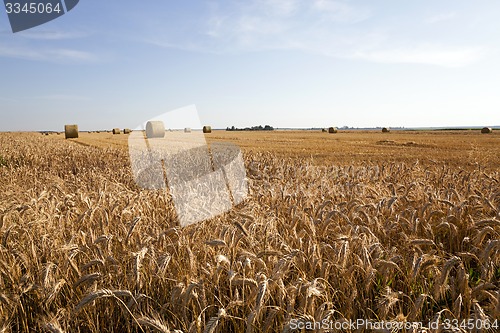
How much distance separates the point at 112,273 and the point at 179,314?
0.89 meters

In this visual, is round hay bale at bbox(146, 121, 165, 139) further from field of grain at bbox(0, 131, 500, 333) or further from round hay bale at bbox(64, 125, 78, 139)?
field of grain at bbox(0, 131, 500, 333)

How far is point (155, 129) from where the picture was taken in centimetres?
3478

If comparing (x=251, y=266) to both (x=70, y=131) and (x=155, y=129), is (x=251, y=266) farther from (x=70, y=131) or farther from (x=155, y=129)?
(x=70, y=131)

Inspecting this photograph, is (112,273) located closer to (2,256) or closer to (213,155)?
(2,256)

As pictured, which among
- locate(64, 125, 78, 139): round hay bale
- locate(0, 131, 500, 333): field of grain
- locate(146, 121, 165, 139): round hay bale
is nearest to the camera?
locate(0, 131, 500, 333): field of grain

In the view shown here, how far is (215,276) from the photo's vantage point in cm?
A: 254

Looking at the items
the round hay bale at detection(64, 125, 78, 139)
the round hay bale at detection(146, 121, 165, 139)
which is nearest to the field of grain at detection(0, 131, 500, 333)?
the round hay bale at detection(146, 121, 165, 139)

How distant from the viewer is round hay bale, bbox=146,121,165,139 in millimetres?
34375

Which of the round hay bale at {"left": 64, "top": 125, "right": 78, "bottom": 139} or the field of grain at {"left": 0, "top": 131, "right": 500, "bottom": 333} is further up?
the round hay bale at {"left": 64, "top": 125, "right": 78, "bottom": 139}

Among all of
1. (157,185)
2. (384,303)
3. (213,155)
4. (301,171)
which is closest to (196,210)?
(384,303)

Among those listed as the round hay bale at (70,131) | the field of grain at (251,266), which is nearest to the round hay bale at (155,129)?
the round hay bale at (70,131)

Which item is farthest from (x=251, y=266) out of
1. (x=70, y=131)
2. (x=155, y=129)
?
(x=70, y=131)

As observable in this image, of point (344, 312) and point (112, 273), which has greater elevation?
point (112, 273)

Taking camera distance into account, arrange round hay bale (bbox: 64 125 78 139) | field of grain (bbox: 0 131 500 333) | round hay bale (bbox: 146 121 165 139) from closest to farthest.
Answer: field of grain (bbox: 0 131 500 333) → round hay bale (bbox: 146 121 165 139) → round hay bale (bbox: 64 125 78 139)
